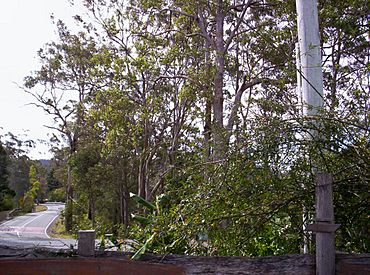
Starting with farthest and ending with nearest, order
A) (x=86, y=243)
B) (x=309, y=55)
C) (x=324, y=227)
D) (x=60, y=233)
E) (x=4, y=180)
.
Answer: (x=4, y=180), (x=60, y=233), (x=309, y=55), (x=86, y=243), (x=324, y=227)

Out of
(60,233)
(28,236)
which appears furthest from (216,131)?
(60,233)

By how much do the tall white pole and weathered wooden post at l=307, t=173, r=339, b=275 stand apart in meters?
1.52

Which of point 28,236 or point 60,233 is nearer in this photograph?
point 28,236

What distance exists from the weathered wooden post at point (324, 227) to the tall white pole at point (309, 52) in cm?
152

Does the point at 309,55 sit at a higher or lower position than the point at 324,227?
higher

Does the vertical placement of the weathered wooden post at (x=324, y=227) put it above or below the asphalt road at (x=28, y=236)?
above

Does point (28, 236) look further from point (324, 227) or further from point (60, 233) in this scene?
point (324, 227)

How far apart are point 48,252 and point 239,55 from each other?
1121 centimetres

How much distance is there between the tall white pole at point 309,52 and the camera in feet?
15.7

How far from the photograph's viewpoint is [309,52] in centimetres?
497

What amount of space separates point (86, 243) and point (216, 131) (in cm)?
144

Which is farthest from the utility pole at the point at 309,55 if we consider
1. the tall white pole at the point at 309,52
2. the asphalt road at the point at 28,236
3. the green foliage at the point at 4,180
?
the green foliage at the point at 4,180

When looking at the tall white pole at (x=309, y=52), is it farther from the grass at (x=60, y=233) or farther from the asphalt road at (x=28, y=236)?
the grass at (x=60, y=233)

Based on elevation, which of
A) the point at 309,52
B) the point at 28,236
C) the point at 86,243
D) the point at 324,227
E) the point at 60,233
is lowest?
the point at 60,233
